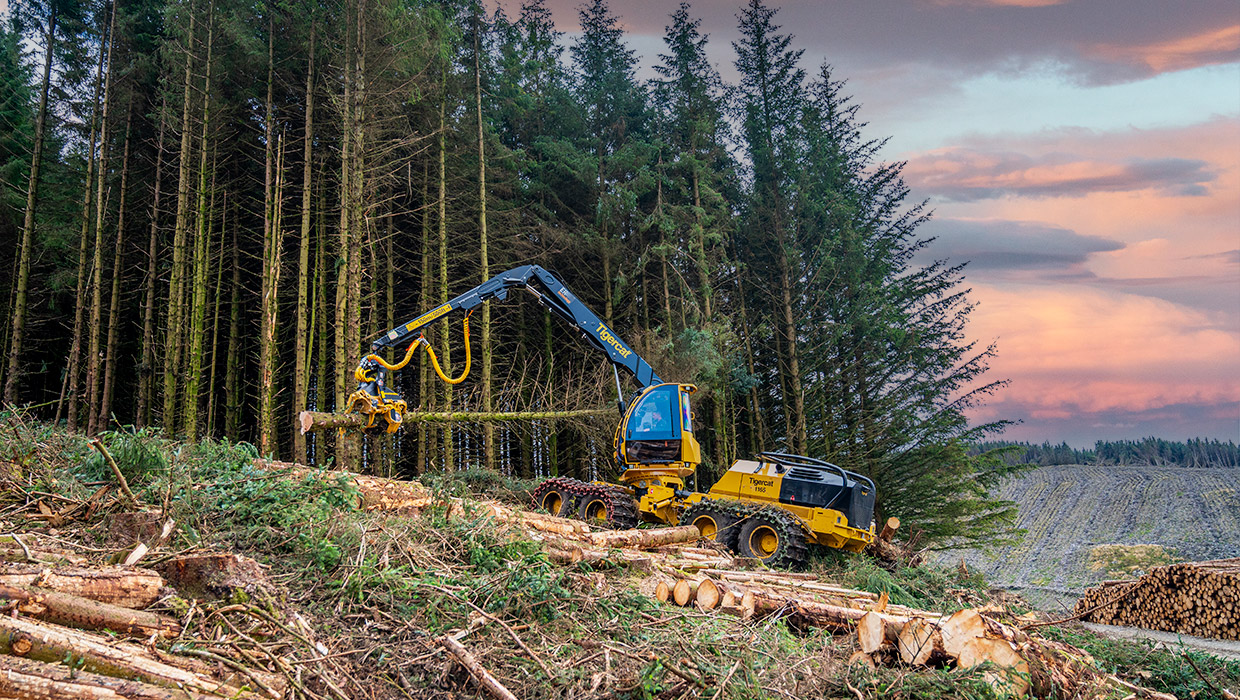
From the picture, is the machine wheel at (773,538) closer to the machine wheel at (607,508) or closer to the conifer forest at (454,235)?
the machine wheel at (607,508)

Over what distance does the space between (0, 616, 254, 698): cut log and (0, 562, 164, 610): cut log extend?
357 mm

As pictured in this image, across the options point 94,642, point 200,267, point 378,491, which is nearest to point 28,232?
point 200,267

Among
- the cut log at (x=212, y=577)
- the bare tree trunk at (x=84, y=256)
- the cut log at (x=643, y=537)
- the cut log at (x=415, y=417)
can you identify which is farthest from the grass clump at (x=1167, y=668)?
the bare tree trunk at (x=84, y=256)

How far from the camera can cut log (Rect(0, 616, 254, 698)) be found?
292 centimetres

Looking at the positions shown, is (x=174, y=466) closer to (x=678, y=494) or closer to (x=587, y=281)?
(x=678, y=494)

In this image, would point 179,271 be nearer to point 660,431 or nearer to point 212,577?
point 660,431

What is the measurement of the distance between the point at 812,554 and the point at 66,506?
Result: 8140 millimetres

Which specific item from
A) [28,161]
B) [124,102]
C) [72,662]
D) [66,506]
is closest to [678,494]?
[66,506]

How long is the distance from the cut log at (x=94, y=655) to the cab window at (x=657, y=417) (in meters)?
7.60

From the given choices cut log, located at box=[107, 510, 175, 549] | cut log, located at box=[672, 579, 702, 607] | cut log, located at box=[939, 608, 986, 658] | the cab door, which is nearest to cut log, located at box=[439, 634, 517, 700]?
cut log, located at box=[107, 510, 175, 549]

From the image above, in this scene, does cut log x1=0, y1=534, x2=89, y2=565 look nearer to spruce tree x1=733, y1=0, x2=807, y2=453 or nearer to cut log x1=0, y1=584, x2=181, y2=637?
cut log x1=0, y1=584, x2=181, y2=637

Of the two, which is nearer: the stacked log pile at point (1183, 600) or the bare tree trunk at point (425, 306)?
the stacked log pile at point (1183, 600)

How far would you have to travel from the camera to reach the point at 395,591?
4.30m

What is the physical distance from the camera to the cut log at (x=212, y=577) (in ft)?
12.5
